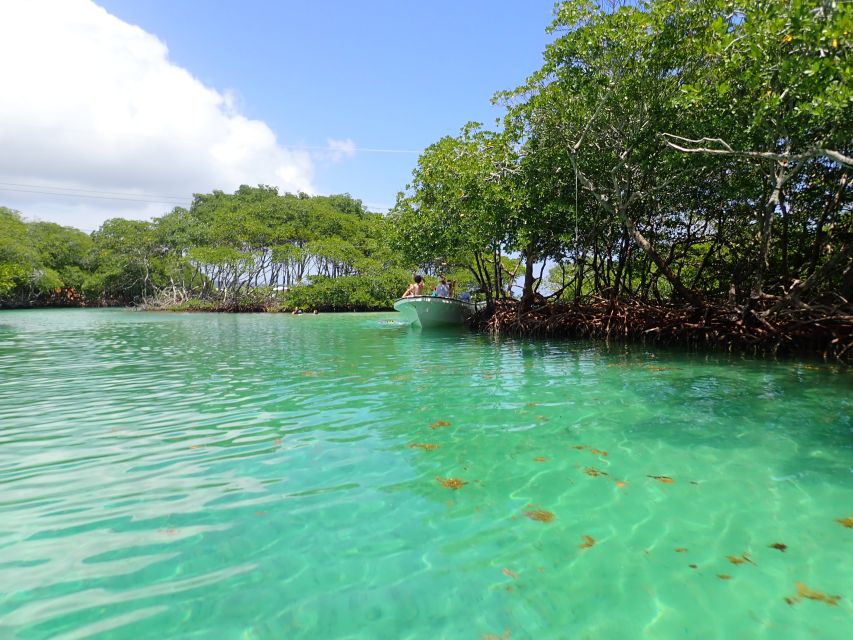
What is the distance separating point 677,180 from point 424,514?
12.1 m

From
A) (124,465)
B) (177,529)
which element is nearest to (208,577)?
(177,529)

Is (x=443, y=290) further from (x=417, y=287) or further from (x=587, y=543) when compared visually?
(x=587, y=543)

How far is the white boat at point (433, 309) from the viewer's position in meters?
19.0

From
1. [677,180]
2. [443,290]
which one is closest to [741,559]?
[677,180]

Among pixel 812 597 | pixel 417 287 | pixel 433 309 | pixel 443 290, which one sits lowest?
pixel 812 597

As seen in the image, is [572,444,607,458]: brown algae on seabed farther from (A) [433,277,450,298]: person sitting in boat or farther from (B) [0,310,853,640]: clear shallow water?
(A) [433,277,450,298]: person sitting in boat

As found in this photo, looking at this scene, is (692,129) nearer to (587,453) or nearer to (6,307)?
(587,453)

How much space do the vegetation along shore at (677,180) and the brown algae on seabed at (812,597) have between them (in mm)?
4905

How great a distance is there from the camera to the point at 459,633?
2.24 m

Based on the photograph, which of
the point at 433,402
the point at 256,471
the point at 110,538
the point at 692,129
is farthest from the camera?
the point at 692,129

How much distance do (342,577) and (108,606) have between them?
1.14m

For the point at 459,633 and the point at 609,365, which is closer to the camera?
the point at 459,633

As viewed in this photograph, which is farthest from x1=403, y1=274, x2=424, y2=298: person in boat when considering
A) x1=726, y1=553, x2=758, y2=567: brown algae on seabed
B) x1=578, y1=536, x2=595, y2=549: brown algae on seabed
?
x1=726, y1=553, x2=758, y2=567: brown algae on seabed

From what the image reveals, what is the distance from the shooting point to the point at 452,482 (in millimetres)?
3900
